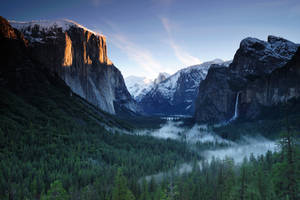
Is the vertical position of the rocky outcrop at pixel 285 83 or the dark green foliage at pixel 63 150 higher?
the rocky outcrop at pixel 285 83

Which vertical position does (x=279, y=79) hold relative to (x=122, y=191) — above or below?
above

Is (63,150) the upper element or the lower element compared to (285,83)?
lower

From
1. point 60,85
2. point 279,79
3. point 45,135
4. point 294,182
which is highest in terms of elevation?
point 279,79

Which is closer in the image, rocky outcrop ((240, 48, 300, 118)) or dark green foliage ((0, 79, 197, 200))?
dark green foliage ((0, 79, 197, 200))

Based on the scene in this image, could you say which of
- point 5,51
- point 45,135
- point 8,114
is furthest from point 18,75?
point 45,135

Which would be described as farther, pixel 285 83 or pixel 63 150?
pixel 285 83

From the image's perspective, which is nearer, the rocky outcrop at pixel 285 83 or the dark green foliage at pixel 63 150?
the dark green foliage at pixel 63 150

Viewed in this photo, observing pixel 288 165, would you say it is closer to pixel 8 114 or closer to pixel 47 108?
pixel 8 114

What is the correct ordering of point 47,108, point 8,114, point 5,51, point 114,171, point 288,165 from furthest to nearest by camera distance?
point 5,51, point 47,108, point 8,114, point 114,171, point 288,165

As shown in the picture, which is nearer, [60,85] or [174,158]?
[174,158]

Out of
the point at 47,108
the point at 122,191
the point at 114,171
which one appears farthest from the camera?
the point at 47,108

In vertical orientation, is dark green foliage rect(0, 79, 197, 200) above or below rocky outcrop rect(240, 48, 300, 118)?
below
